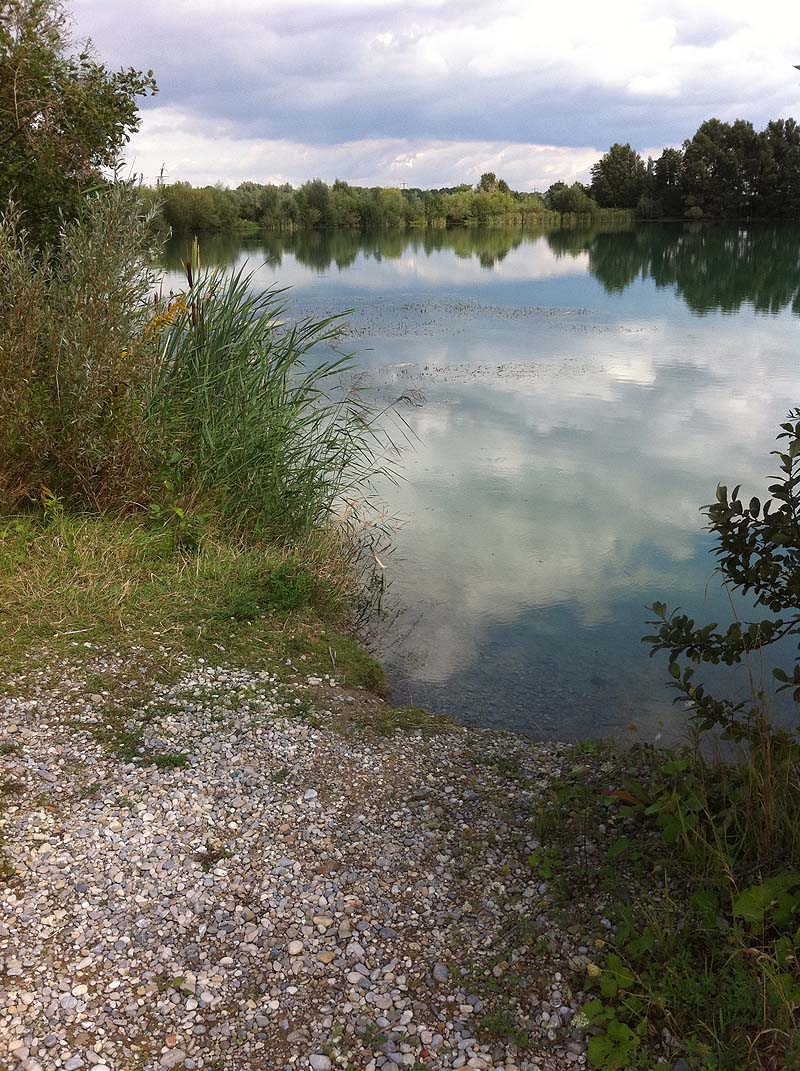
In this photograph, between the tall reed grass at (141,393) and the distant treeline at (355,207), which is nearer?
the tall reed grass at (141,393)

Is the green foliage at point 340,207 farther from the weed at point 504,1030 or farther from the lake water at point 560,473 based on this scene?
the weed at point 504,1030

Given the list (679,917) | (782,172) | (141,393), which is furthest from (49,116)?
(782,172)

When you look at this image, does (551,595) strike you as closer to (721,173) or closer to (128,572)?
(128,572)

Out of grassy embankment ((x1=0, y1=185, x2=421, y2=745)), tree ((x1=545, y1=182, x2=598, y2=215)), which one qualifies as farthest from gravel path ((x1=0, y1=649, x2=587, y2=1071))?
tree ((x1=545, y1=182, x2=598, y2=215))

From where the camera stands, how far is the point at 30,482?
565cm

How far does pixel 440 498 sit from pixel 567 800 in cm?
518

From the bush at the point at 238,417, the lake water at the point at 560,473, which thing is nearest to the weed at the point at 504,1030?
the lake water at the point at 560,473

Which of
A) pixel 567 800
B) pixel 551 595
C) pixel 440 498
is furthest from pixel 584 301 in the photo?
pixel 567 800

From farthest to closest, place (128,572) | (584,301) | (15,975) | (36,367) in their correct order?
1. (584,301)
2. (36,367)
3. (128,572)
4. (15,975)

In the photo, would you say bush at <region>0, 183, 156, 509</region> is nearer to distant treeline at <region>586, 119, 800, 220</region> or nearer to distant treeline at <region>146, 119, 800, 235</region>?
distant treeline at <region>146, 119, 800, 235</region>

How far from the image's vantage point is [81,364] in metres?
5.25

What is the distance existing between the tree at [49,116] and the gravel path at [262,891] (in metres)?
4.73

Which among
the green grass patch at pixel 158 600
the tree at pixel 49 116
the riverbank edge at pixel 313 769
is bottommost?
the riverbank edge at pixel 313 769

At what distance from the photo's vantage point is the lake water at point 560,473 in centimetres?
536
